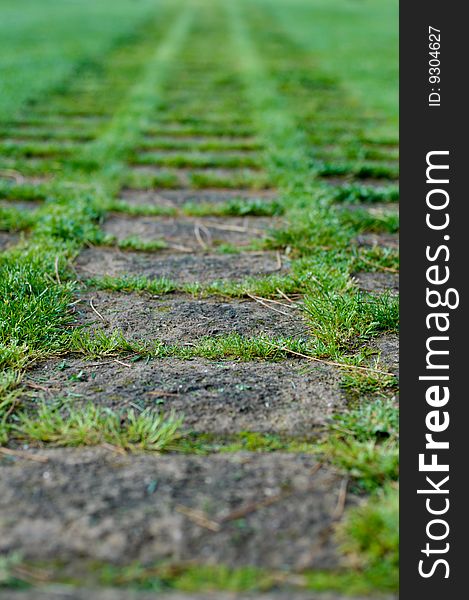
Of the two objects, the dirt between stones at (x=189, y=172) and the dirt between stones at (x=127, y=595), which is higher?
the dirt between stones at (x=189, y=172)

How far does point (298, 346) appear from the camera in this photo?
7.93ft

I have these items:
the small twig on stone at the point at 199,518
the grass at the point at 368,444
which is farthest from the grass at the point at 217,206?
the small twig on stone at the point at 199,518

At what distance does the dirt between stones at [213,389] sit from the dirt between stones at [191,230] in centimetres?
112

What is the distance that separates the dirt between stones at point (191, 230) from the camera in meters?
3.42

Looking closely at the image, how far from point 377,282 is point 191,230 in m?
1.01

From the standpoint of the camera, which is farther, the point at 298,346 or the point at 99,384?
the point at 298,346

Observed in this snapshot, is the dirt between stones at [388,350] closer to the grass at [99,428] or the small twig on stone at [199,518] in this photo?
the grass at [99,428]

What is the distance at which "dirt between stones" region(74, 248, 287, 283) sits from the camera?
9.97 ft

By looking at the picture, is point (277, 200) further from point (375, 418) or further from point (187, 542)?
point (187, 542)

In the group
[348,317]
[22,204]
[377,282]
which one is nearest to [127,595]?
[348,317]

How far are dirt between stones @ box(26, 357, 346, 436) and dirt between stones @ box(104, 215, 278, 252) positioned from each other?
1124mm

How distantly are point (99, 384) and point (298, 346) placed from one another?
25.7 inches

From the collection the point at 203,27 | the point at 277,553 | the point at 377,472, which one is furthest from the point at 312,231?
the point at 203,27

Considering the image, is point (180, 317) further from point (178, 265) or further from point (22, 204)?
point (22, 204)
